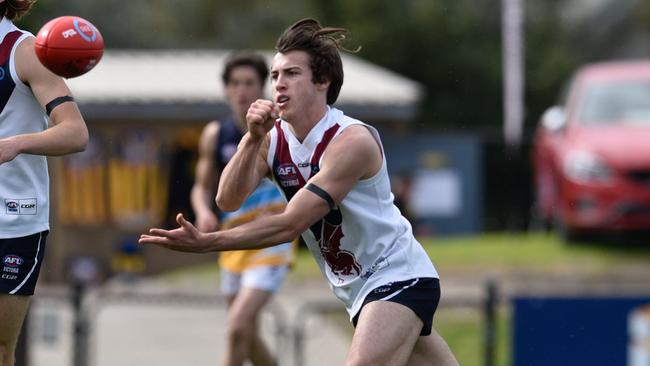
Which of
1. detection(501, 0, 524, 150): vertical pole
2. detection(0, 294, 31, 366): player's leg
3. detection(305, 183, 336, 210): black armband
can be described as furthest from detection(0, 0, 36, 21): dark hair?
detection(501, 0, 524, 150): vertical pole

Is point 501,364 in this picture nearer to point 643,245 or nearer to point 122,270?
point 643,245

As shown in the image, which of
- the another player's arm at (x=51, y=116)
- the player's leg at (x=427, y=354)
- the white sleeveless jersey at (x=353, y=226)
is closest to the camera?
the another player's arm at (x=51, y=116)

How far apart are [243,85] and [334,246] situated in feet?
9.13

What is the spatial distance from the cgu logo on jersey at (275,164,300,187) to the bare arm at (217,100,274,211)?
0.08 metres

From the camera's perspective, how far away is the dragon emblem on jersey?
225 inches

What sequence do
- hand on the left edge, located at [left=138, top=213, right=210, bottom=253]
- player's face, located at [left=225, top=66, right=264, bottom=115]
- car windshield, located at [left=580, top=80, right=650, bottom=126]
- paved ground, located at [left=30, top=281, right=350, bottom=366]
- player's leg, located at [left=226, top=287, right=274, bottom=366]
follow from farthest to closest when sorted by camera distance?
1. car windshield, located at [left=580, top=80, right=650, bottom=126]
2. paved ground, located at [left=30, top=281, right=350, bottom=366]
3. player's face, located at [left=225, top=66, right=264, bottom=115]
4. player's leg, located at [left=226, top=287, right=274, bottom=366]
5. hand on the left edge, located at [left=138, top=213, right=210, bottom=253]

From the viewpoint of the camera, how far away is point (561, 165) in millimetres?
14336

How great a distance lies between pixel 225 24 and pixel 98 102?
76.5 ft

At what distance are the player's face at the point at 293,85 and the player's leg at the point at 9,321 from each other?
128cm

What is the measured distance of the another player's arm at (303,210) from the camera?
4.89 metres

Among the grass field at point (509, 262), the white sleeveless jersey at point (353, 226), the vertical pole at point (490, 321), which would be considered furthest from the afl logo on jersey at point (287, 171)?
the grass field at point (509, 262)

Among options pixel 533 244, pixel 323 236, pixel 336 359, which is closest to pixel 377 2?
pixel 533 244

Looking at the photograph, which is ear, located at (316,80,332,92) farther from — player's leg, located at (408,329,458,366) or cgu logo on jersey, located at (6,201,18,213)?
cgu logo on jersey, located at (6,201,18,213)

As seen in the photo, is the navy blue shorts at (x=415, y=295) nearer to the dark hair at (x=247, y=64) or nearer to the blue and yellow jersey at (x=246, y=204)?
the blue and yellow jersey at (x=246, y=204)
